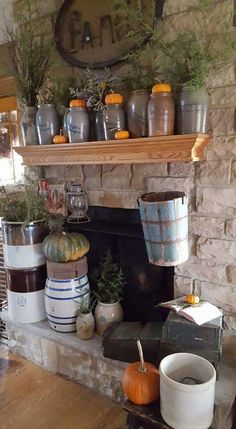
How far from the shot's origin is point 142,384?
4.24 feet

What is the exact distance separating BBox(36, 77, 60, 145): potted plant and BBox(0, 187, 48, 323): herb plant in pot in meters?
0.36

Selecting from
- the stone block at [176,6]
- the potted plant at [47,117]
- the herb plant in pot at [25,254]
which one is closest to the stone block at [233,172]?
the stone block at [176,6]

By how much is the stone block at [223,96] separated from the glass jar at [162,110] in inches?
7.8

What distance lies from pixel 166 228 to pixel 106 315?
0.72 meters

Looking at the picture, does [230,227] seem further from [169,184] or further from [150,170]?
[150,170]

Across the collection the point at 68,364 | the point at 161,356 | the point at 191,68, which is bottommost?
the point at 68,364

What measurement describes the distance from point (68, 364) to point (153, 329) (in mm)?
597

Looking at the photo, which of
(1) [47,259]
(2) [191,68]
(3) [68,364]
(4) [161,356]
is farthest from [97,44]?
(3) [68,364]

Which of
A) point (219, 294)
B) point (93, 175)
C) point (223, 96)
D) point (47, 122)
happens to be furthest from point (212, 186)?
point (47, 122)

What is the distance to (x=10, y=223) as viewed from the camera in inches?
74.9

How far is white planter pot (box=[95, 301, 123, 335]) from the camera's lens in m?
1.82

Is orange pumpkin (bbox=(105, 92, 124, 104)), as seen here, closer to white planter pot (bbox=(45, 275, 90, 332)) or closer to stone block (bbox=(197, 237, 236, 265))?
stone block (bbox=(197, 237, 236, 265))

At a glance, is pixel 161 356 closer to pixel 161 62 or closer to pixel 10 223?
pixel 10 223

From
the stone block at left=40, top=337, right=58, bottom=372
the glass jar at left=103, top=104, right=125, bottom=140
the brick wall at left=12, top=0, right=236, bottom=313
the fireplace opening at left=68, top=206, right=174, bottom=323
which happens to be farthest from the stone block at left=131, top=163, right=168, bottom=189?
the stone block at left=40, top=337, right=58, bottom=372
